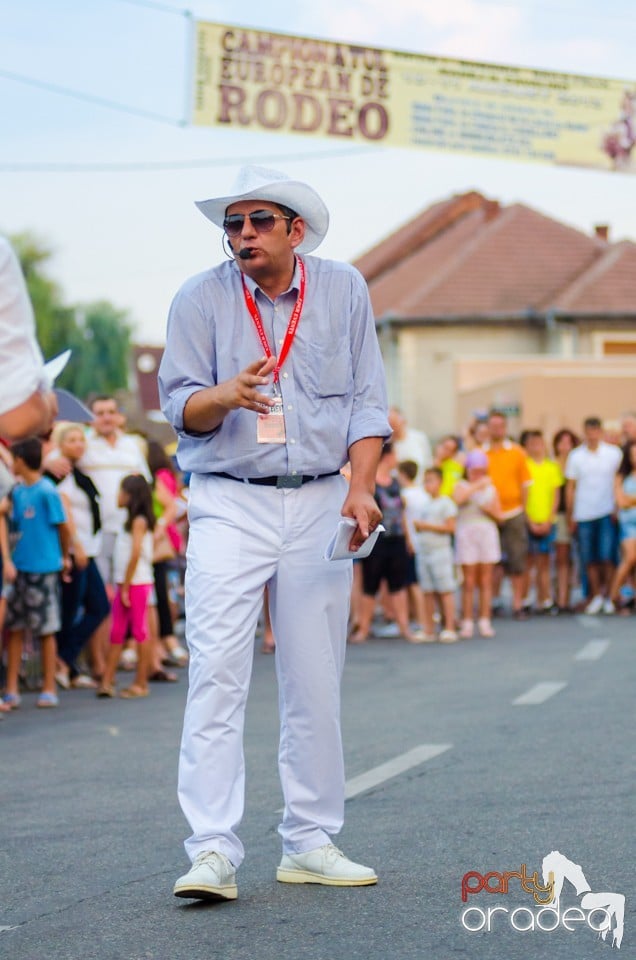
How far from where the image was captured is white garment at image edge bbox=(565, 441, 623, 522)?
19.3m

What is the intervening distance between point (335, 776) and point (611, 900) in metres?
0.96

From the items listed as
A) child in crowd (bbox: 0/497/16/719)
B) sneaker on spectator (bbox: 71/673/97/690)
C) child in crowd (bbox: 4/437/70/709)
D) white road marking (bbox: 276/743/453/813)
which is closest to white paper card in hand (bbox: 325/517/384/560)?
white road marking (bbox: 276/743/453/813)

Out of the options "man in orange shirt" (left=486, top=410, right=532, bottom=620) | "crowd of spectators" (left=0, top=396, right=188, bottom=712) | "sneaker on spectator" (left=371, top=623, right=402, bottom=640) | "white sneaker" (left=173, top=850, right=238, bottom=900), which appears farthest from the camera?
"man in orange shirt" (left=486, top=410, right=532, bottom=620)

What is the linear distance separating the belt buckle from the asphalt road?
3.87ft

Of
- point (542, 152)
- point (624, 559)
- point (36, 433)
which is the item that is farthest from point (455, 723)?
point (542, 152)

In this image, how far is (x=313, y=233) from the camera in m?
5.51

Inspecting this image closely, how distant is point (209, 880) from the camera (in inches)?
196

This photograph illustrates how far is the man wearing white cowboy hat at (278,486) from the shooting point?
5207 millimetres

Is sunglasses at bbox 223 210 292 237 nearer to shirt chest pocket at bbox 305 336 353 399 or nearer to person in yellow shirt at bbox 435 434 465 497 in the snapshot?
shirt chest pocket at bbox 305 336 353 399

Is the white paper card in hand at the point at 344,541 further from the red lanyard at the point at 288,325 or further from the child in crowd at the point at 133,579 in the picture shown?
the child in crowd at the point at 133,579

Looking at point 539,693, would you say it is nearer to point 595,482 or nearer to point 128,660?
point 128,660

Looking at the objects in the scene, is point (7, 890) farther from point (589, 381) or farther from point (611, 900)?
point (589, 381)

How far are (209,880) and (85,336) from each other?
266 feet

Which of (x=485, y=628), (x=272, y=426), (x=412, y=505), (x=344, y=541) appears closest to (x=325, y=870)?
(x=344, y=541)
